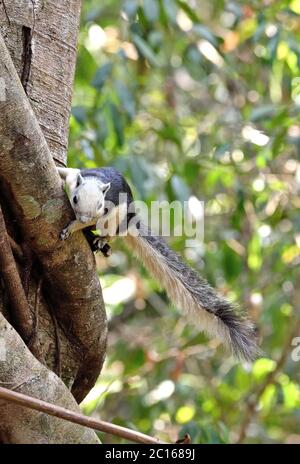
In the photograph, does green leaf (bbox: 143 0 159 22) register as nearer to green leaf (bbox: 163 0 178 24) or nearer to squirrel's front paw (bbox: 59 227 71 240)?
green leaf (bbox: 163 0 178 24)

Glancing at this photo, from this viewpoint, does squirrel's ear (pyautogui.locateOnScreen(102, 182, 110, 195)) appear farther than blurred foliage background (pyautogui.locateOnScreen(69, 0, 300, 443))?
No

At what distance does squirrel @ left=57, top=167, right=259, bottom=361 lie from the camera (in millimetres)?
2782

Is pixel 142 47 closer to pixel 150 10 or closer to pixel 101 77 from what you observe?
pixel 150 10

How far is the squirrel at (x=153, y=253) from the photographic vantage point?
9.13 feet

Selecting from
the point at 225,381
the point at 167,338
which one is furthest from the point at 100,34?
the point at 225,381

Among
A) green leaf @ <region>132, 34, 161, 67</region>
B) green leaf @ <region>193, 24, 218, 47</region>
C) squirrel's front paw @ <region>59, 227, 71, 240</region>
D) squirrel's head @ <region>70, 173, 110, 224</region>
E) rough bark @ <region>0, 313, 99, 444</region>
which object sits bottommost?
rough bark @ <region>0, 313, 99, 444</region>

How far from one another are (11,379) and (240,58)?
447 cm

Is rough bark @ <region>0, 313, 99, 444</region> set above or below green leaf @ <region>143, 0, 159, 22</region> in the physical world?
below

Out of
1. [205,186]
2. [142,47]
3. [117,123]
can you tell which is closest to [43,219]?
[117,123]

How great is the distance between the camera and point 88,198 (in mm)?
2941

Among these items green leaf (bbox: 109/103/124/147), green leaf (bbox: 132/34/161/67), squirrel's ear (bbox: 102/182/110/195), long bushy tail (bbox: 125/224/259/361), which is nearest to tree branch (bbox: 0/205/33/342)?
long bushy tail (bbox: 125/224/259/361)

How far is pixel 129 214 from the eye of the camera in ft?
11.1
